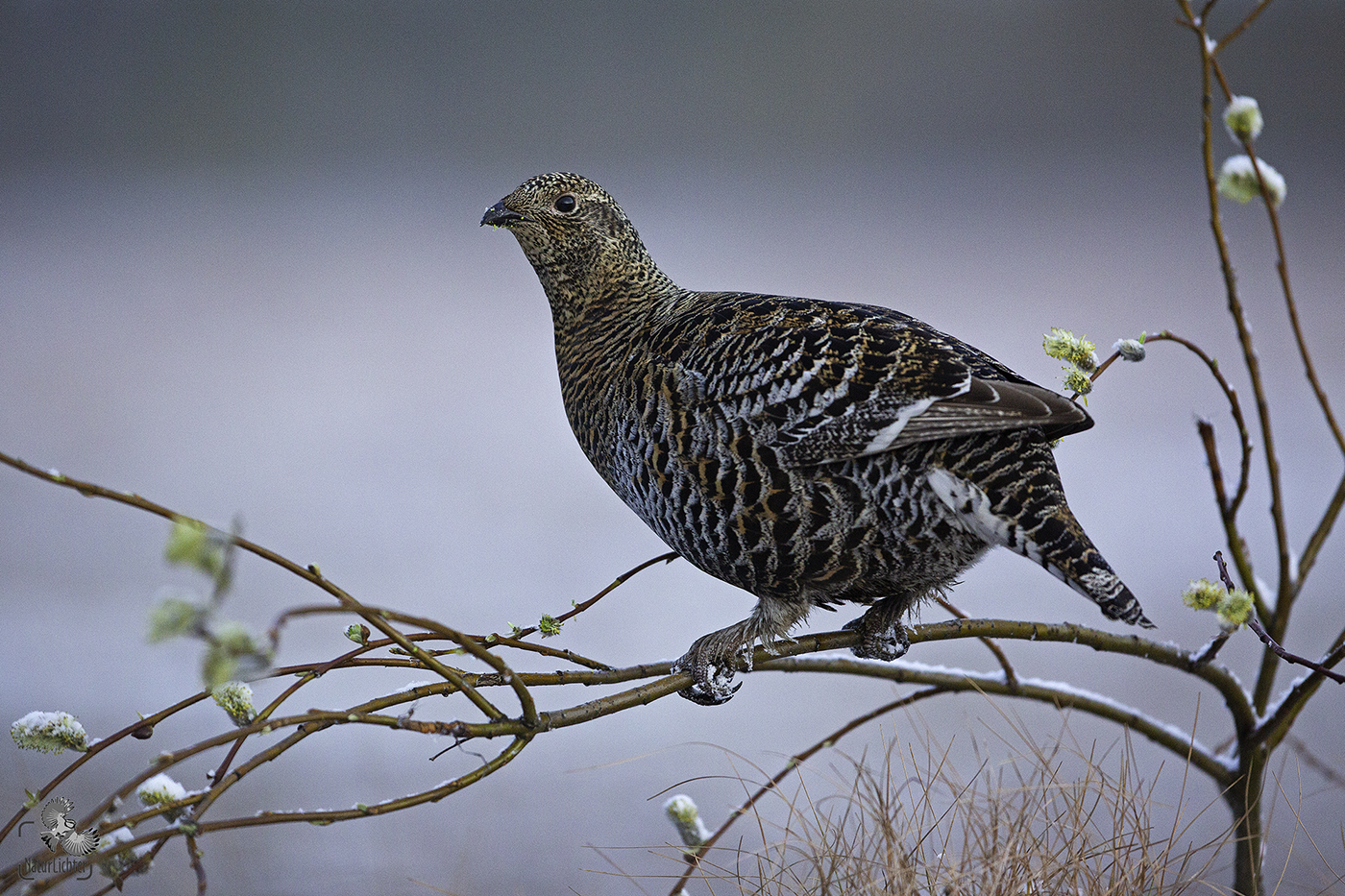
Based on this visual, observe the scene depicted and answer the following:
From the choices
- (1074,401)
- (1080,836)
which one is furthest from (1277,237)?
(1080,836)

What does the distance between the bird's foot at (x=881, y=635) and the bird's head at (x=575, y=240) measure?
0.79 ft

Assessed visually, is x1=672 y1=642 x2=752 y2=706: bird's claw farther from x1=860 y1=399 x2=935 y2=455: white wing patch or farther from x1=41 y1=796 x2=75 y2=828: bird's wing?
x1=41 y1=796 x2=75 y2=828: bird's wing

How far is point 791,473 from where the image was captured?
494 mm

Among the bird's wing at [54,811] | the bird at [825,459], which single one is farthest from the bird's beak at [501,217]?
the bird's wing at [54,811]

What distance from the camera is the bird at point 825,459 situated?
1.51ft

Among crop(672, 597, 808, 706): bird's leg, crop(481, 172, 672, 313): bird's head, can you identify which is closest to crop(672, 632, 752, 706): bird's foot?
crop(672, 597, 808, 706): bird's leg

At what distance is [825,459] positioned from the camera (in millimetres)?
485

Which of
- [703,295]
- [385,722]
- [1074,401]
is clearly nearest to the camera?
[385,722]

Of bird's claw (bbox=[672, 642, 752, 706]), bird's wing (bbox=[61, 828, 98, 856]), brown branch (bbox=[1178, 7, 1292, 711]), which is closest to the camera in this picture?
bird's wing (bbox=[61, 828, 98, 856])

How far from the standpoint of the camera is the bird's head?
604 mm

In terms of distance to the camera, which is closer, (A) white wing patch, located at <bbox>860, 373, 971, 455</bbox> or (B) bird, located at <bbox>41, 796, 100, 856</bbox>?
(B) bird, located at <bbox>41, 796, 100, 856</bbox>

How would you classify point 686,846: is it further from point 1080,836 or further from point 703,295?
point 703,295

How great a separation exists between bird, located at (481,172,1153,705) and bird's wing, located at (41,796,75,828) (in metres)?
0.25

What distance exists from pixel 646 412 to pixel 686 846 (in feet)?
0.75
